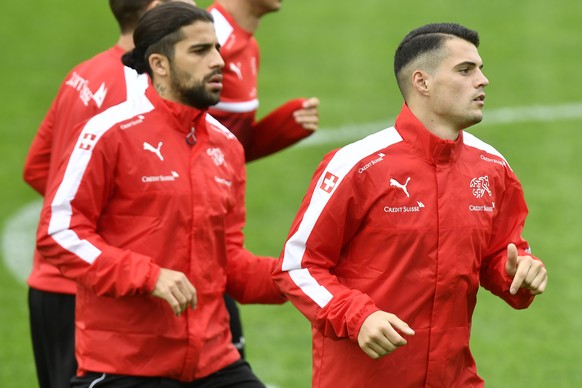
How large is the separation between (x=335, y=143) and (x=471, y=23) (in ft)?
14.5

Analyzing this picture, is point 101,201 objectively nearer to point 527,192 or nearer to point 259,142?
point 259,142

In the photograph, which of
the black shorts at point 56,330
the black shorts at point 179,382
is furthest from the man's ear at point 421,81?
the black shorts at point 56,330

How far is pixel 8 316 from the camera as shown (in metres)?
11.5

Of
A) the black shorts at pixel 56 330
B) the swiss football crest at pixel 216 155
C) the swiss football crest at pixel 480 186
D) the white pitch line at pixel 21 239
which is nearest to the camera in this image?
the swiss football crest at pixel 480 186

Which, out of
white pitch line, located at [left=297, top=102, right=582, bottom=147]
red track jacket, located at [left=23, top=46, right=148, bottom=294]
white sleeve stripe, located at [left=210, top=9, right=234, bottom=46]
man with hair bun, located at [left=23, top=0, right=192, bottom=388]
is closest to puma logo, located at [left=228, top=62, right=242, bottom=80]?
white sleeve stripe, located at [left=210, top=9, right=234, bottom=46]

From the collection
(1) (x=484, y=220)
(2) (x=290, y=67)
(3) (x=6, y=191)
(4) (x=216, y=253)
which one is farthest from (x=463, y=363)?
(2) (x=290, y=67)

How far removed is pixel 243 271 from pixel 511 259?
1.44 m

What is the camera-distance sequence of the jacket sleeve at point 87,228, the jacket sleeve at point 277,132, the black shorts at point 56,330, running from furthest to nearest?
the jacket sleeve at point 277,132 → the black shorts at point 56,330 → the jacket sleeve at point 87,228

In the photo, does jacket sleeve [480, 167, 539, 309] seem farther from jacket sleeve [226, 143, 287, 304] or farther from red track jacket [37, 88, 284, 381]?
red track jacket [37, 88, 284, 381]

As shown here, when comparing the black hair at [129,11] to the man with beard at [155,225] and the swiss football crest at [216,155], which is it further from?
the swiss football crest at [216,155]

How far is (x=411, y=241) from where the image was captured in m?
5.71

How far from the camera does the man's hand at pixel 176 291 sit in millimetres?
5871

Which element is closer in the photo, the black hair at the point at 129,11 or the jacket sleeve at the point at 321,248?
the jacket sleeve at the point at 321,248

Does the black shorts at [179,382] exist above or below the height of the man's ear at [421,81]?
below
